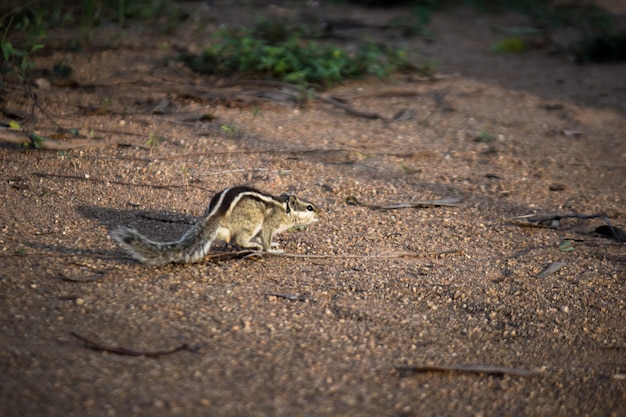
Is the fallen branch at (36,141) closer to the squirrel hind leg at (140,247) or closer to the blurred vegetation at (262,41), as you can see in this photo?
the blurred vegetation at (262,41)

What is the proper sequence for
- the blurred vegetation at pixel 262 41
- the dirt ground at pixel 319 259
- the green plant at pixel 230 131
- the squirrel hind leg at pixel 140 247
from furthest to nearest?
the blurred vegetation at pixel 262 41, the green plant at pixel 230 131, the squirrel hind leg at pixel 140 247, the dirt ground at pixel 319 259

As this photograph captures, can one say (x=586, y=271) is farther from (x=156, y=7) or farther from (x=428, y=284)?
(x=156, y=7)

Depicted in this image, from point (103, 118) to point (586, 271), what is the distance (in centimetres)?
517

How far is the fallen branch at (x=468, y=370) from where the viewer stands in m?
4.27

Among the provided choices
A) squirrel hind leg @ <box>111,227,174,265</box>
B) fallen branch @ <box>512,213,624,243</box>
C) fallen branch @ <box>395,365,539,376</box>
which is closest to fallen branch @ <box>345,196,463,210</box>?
fallen branch @ <box>512,213,624,243</box>

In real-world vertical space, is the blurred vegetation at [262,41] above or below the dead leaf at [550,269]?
above

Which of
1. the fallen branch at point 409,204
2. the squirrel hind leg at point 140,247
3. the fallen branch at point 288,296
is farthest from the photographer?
the fallen branch at point 409,204

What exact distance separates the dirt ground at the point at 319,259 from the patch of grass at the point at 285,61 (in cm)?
21

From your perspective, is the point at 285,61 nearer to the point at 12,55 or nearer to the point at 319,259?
the point at 12,55

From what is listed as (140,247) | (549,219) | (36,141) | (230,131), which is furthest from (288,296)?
(230,131)

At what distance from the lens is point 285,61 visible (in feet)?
31.4

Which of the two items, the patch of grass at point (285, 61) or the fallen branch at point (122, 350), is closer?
the fallen branch at point (122, 350)

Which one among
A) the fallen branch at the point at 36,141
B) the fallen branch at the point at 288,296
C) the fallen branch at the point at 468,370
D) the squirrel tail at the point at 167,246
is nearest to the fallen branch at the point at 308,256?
the squirrel tail at the point at 167,246

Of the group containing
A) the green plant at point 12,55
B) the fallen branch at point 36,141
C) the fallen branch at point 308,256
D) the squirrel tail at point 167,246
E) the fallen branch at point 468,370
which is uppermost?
the green plant at point 12,55
